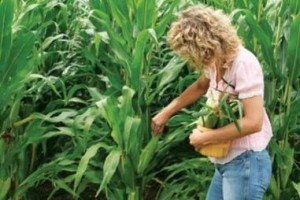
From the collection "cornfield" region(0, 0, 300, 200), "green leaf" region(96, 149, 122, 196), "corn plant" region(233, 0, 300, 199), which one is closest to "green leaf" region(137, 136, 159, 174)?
"cornfield" region(0, 0, 300, 200)

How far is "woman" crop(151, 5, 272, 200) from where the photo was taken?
252cm

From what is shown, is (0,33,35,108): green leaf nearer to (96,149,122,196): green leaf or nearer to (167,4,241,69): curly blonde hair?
(96,149,122,196): green leaf

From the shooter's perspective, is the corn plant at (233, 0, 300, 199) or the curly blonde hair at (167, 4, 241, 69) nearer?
the curly blonde hair at (167, 4, 241, 69)

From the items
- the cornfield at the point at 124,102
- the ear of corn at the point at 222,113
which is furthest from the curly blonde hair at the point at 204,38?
the cornfield at the point at 124,102

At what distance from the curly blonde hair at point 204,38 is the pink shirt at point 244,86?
0.16 ft

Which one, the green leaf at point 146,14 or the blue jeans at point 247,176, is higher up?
the green leaf at point 146,14

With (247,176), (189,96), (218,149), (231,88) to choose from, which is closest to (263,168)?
(247,176)

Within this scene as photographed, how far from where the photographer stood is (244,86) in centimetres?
253

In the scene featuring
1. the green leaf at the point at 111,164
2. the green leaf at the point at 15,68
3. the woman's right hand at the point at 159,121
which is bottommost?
the green leaf at the point at 111,164

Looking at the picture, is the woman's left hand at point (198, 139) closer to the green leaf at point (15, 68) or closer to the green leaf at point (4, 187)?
the green leaf at point (15, 68)

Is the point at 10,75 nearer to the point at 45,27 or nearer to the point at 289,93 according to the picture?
the point at 45,27

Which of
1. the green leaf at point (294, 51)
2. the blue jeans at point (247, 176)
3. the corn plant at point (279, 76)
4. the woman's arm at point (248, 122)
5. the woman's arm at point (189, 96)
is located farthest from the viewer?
the corn plant at point (279, 76)

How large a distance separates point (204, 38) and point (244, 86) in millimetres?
240

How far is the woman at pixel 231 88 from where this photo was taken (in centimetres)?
252
